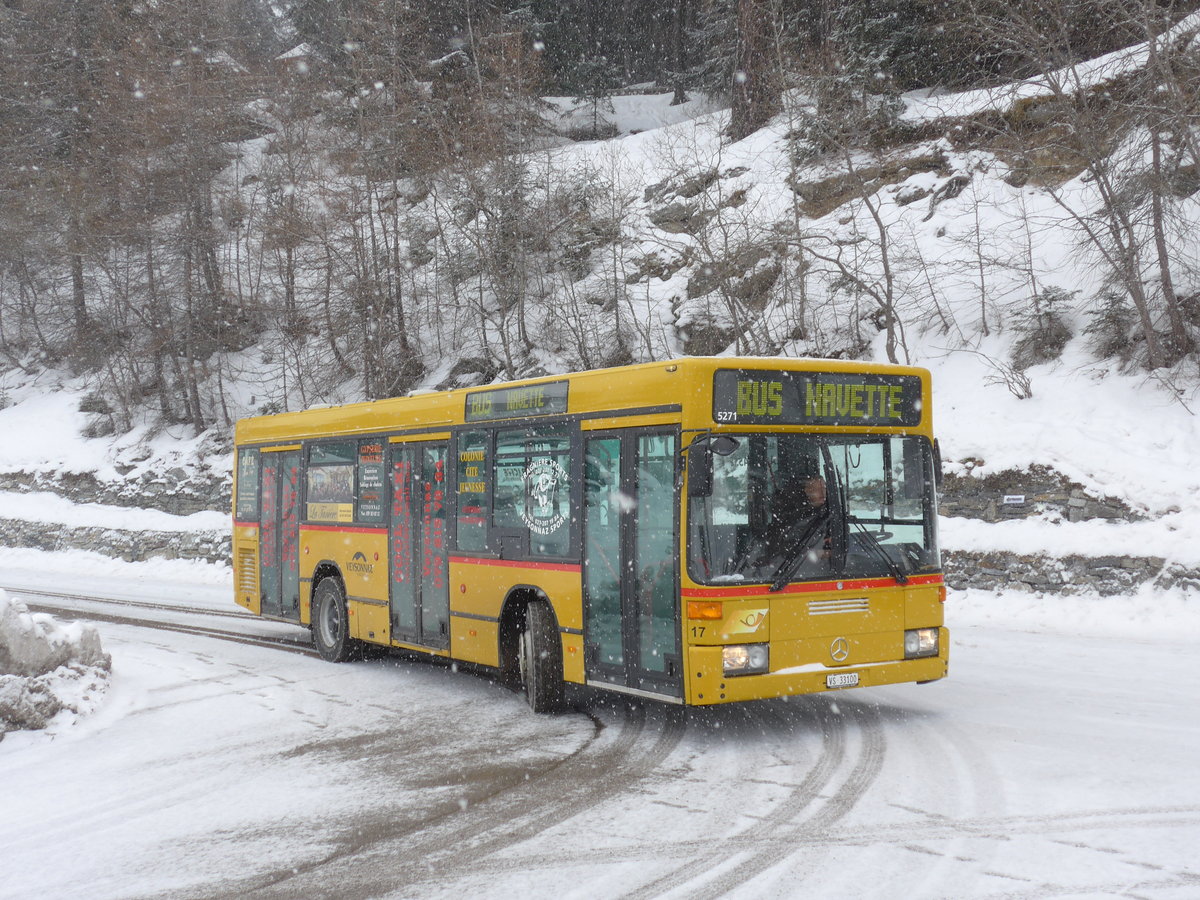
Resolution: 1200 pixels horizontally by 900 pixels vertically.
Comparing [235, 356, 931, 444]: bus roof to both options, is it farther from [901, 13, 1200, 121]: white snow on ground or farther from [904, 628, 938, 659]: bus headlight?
[901, 13, 1200, 121]: white snow on ground

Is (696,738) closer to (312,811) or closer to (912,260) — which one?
(312,811)

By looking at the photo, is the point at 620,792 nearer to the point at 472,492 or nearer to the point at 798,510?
the point at 798,510

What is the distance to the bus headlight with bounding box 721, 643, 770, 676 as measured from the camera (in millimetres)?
7812

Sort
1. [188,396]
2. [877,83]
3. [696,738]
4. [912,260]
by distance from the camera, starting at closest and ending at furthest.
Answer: [696,738], [912,260], [877,83], [188,396]

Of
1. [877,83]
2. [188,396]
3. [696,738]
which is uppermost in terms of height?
[877,83]

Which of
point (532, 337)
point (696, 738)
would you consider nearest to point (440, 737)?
point (696, 738)

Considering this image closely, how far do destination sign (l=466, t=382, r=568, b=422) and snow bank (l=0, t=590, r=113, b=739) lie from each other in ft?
14.1

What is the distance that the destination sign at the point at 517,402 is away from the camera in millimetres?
9516

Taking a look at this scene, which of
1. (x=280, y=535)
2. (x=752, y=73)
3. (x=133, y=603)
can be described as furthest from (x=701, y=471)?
(x=752, y=73)

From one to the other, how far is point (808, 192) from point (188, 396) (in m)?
20.1

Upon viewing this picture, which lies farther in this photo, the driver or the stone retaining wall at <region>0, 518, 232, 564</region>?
the stone retaining wall at <region>0, 518, 232, 564</region>

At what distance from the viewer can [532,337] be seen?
95.2 ft

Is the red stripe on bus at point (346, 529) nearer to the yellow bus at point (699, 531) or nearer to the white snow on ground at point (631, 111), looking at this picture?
the yellow bus at point (699, 531)

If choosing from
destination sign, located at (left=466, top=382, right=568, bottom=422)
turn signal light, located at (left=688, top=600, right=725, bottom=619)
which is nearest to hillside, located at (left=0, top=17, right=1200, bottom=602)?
destination sign, located at (left=466, top=382, right=568, bottom=422)
